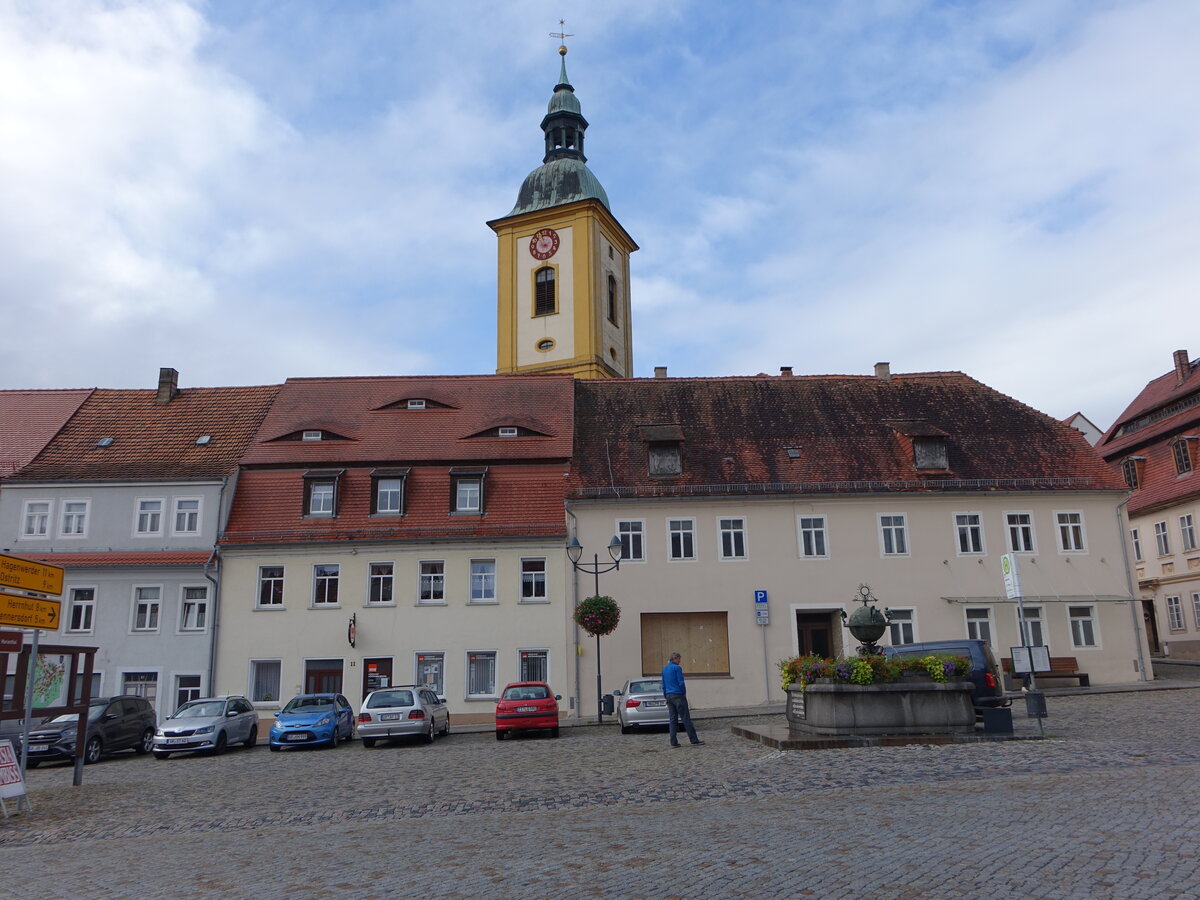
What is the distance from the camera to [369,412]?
37875mm

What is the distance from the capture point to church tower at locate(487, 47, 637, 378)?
5209 cm

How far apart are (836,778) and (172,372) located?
1327 inches

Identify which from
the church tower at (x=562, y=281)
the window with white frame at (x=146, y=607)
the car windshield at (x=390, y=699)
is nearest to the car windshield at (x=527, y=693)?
the car windshield at (x=390, y=699)

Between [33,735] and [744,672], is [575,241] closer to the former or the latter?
[744,672]

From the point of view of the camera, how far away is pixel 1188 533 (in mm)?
40594

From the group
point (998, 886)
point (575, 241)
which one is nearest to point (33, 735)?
point (998, 886)

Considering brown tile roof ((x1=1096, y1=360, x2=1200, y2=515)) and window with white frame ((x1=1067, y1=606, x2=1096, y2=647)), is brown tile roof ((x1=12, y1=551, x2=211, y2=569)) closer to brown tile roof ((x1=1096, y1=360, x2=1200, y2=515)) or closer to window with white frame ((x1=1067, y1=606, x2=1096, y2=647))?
window with white frame ((x1=1067, y1=606, x2=1096, y2=647))

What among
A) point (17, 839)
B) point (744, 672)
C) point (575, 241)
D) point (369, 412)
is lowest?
point (17, 839)

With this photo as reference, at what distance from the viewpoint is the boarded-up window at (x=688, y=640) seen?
105 ft

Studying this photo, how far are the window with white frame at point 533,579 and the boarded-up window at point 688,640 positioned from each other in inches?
Answer: 132

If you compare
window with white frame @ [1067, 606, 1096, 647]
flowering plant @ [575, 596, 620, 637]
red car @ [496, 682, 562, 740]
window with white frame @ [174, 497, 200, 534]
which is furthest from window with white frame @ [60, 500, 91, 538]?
window with white frame @ [1067, 606, 1096, 647]

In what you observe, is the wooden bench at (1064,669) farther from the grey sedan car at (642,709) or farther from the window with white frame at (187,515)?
the window with white frame at (187,515)

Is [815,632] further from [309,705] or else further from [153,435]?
[153,435]

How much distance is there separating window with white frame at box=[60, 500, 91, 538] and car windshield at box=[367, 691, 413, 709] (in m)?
14.8
